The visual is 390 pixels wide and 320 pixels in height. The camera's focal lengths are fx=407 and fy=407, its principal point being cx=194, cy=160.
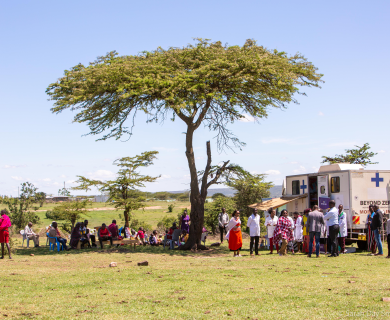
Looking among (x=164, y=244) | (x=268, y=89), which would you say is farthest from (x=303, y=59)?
(x=164, y=244)

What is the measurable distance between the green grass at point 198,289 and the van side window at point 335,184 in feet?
14.2

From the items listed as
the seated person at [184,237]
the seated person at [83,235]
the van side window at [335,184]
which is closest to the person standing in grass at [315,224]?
the van side window at [335,184]

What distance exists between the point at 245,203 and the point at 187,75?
78.9 feet

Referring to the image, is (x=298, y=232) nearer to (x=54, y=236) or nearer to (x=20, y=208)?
(x=54, y=236)

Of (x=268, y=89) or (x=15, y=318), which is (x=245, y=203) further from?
(x=15, y=318)

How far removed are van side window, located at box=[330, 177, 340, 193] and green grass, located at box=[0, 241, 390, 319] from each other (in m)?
4.34

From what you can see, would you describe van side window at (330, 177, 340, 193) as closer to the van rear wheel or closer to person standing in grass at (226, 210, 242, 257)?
the van rear wheel

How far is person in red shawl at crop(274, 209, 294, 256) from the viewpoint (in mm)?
13977

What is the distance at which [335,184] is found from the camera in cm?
1614

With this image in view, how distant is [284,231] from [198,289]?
276 inches

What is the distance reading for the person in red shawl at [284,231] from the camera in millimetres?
13977

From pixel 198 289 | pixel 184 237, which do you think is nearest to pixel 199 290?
pixel 198 289

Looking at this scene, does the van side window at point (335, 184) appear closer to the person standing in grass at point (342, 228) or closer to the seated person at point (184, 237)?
the person standing in grass at point (342, 228)

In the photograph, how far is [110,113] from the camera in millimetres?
17266
